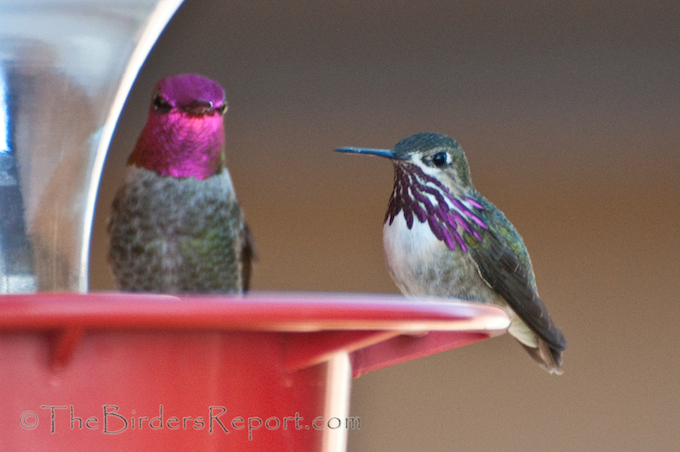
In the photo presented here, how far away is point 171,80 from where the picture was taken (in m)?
0.67

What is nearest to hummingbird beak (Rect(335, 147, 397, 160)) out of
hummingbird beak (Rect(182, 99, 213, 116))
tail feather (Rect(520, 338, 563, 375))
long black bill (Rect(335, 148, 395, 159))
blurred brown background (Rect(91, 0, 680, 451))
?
long black bill (Rect(335, 148, 395, 159))

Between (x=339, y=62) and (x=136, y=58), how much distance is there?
157 cm

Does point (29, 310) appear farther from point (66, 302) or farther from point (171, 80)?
point (171, 80)

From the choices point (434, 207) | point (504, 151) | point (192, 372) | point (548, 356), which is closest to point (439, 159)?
point (434, 207)

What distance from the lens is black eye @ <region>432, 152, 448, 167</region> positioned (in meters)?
0.75

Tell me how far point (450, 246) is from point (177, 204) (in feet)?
0.81

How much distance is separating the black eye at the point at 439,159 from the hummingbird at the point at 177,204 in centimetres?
20

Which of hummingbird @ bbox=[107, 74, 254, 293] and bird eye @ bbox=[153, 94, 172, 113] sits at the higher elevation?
bird eye @ bbox=[153, 94, 172, 113]

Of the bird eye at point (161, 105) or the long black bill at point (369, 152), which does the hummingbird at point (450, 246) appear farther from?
the bird eye at point (161, 105)

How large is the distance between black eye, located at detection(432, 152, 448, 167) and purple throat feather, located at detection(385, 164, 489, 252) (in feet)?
0.05

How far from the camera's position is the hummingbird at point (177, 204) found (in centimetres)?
67

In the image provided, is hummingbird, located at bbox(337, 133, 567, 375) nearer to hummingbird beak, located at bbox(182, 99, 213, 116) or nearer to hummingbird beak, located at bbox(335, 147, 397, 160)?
hummingbird beak, located at bbox(335, 147, 397, 160)

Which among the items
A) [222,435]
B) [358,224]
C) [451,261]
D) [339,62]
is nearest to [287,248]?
[358,224]

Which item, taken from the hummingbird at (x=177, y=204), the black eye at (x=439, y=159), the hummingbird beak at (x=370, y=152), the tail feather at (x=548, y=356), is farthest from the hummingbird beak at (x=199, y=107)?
the tail feather at (x=548, y=356)
